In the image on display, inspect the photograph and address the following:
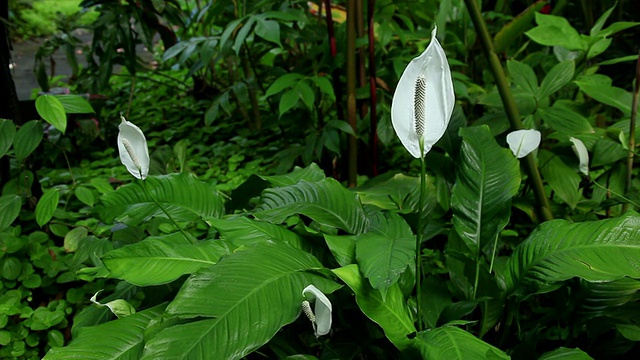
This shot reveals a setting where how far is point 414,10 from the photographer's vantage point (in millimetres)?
2201

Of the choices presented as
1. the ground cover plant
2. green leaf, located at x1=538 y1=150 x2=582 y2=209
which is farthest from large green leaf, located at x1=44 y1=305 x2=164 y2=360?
green leaf, located at x1=538 y1=150 x2=582 y2=209

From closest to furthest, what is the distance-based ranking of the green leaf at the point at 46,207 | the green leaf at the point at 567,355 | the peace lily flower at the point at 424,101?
the peace lily flower at the point at 424,101 < the green leaf at the point at 567,355 < the green leaf at the point at 46,207

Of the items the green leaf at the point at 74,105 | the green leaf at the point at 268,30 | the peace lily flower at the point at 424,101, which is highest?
the peace lily flower at the point at 424,101

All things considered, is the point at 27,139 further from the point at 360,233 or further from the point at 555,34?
the point at 555,34

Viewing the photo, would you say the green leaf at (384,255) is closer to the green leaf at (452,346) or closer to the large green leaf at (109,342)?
the green leaf at (452,346)

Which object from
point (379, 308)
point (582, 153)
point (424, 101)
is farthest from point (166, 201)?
point (582, 153)

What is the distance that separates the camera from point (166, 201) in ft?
4.44

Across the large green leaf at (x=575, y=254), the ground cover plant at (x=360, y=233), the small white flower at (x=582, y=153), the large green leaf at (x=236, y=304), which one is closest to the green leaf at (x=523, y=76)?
Answer: the ground cover plant at (x=360, y=233)

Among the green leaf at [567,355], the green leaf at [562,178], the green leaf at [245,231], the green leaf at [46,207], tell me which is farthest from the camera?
the green leaf at [562,178]

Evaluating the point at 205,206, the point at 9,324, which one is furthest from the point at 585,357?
the point at 9,324

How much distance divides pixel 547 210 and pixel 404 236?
1.82ft

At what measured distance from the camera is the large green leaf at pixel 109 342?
98 cm

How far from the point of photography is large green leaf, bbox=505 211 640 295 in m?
1.03

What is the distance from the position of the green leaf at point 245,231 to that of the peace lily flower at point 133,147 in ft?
0.58
